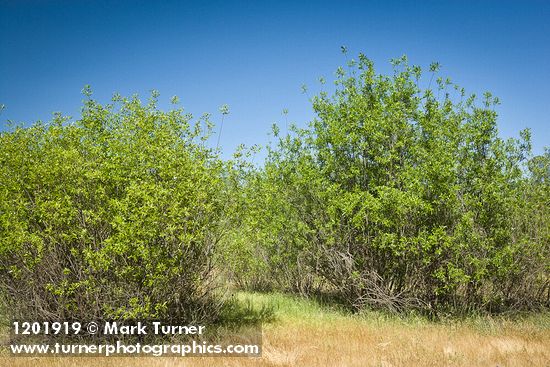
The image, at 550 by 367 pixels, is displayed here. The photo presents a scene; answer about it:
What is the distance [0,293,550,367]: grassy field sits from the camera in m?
8.52

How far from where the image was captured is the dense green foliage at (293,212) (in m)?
9.10

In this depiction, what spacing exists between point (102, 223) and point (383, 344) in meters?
6.81

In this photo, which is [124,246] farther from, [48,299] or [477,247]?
[477,247]

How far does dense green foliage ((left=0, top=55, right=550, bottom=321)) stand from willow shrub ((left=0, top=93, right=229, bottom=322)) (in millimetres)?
46

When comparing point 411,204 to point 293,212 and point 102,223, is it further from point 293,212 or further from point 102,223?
point 102,223

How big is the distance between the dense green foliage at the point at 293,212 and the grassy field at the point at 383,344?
1.05m

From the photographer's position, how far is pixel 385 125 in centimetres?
1327

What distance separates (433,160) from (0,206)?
10.9 metres

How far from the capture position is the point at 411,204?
12.1m

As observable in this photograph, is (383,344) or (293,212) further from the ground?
(293,212)

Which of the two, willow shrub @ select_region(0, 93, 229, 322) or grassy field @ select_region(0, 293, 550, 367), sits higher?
willow shrub @ select_region(0, 93, 229, 322)

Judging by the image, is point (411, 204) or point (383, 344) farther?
point (411, 204)

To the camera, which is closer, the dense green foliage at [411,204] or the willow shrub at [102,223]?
the willow shrub at [102,223]

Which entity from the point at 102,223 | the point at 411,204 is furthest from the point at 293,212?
the point at 102,223
